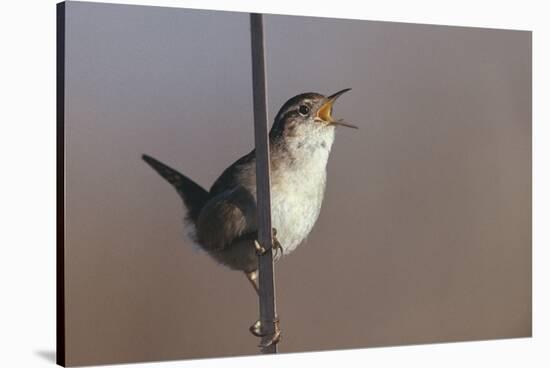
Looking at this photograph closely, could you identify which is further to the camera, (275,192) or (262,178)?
(275,192)

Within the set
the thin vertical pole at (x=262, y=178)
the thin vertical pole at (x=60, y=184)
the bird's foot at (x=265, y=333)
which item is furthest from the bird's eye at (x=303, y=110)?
the thin vertical pole at (x=60, y=184)

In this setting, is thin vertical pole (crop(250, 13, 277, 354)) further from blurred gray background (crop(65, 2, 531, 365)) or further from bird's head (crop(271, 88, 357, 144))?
bird's head (crop(271, 88, 357, 144))

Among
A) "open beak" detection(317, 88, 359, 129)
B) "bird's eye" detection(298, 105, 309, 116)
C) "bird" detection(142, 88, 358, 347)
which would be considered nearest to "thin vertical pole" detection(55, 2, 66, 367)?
"bird" detection(142, 88, 358, 347)

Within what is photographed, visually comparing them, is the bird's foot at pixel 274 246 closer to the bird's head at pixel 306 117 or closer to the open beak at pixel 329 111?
the bird's head at pixel 306 117

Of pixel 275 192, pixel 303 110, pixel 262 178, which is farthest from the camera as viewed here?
pixel 303 110

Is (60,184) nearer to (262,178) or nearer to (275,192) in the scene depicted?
(262,178)

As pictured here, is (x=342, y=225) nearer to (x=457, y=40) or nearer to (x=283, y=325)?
(x=283, y=325)

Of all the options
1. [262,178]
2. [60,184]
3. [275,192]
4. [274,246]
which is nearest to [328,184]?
[275,192]

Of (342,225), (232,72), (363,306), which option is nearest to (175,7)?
(232,72)
